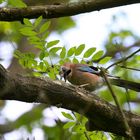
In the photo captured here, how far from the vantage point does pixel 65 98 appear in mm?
3098

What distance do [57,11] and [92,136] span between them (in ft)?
3.36

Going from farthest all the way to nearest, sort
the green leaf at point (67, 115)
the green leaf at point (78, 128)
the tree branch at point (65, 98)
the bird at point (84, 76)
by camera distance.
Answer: the bird at point (84, 76) < the green leaf at point (67, 115) < the green leaf at point (78, 128) < the tree branch at point (65, 98)

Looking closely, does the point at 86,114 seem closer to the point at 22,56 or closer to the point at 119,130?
the point at 119,130

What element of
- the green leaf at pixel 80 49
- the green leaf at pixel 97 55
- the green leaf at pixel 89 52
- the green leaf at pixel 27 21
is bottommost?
the green leaf at pixel 97 55

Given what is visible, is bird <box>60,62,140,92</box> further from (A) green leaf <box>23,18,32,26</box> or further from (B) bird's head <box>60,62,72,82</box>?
(A) green leaf <box>23,18,32,26</box>

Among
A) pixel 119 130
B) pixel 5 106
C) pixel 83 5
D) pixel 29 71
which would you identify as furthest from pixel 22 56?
pixel 5 106

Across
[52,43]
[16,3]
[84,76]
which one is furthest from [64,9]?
[84,76]

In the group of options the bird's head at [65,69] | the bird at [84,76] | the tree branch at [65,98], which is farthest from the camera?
the bird at [84,76]

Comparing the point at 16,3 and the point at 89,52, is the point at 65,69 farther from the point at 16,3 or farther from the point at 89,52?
the point at 16,3

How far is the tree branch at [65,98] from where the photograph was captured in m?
2.87

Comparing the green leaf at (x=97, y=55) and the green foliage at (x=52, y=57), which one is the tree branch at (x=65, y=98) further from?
the green leaf at (x=97, y=55)

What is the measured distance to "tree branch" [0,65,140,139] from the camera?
9.41 feet

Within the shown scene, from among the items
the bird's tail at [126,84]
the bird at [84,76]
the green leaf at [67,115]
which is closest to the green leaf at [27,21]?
the green leaf at [67,115]

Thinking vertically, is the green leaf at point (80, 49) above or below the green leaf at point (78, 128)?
above
